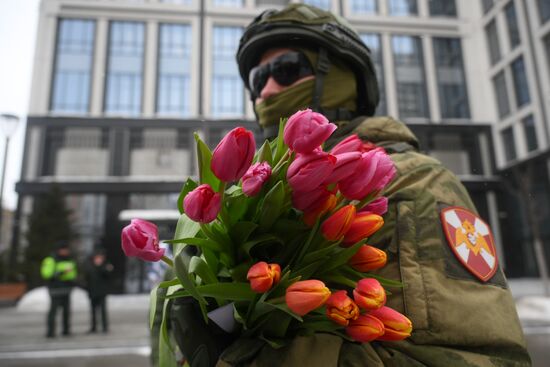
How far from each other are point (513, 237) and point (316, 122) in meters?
23.5

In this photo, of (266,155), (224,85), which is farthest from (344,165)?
(224,85)

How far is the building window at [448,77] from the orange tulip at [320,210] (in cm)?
2282

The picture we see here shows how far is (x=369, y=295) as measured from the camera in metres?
0.73

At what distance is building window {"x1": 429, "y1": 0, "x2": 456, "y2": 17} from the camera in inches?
812

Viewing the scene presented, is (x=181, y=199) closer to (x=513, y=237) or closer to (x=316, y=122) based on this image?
(x=316, y=122)

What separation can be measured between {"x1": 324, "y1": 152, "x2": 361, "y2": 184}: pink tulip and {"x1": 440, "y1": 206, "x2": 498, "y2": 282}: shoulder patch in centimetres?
50

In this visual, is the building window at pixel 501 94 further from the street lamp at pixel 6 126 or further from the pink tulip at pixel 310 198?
the pink tulip at pixel 310 198

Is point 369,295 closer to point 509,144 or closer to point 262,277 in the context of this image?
point 262,277

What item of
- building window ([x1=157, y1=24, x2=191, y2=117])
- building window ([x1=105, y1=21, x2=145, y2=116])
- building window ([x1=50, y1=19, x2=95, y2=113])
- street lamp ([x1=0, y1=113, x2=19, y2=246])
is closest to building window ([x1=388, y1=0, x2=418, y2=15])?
building window ([x1=157, y1=24, x2=191, y2=117])

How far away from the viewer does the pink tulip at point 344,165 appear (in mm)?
731

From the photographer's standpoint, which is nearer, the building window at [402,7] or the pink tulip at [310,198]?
the pink tulip at [310,198]

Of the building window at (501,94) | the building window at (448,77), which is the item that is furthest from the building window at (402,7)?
the building window at (501,94)

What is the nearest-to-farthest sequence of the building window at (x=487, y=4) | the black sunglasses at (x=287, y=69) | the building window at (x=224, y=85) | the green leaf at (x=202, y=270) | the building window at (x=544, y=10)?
the green leaf at (x=202, y=270), the black sunglasses at (x=287, y=69), the building window at (x=544, y=10), the building window at (x=224, y=85), the building window at (x=487, y=4)

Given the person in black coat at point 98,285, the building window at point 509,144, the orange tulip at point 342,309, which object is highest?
the building window at point 509,144
